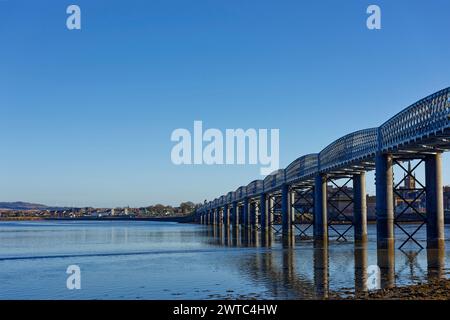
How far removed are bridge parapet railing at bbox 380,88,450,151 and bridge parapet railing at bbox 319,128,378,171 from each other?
11.5ft

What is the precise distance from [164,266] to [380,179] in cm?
2531

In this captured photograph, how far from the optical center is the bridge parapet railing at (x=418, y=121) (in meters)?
49.0

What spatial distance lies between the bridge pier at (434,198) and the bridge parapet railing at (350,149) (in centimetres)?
590

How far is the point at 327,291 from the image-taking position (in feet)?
101

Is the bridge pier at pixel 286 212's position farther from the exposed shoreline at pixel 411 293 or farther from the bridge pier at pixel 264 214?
the exposed shoreline at pixel 411 293

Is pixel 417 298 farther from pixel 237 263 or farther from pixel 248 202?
pixel 248 202

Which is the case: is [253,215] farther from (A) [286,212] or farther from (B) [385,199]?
(B) [385,199]

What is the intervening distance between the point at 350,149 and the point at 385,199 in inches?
563

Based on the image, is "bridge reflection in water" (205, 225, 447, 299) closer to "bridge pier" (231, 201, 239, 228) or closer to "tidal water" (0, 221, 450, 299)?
"tidal water" (0, 221, 450, 299)

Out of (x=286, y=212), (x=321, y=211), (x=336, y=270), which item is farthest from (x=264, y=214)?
(x=336, y=270)

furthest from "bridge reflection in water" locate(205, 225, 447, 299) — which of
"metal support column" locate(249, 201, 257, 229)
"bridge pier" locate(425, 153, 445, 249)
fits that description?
"metal support column" locate(249, 201, 257, 229)

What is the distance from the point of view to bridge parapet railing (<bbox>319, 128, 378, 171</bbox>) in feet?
221

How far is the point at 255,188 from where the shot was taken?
153 metres
